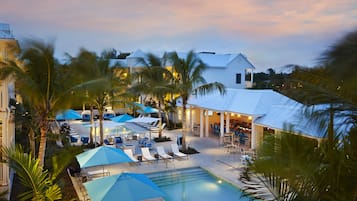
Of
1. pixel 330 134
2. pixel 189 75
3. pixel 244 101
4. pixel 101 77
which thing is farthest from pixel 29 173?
pixel 244 101

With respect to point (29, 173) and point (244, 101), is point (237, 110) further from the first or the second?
point (29, 173)

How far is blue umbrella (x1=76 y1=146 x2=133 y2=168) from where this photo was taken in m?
13.7

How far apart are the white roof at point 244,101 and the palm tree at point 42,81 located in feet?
40.5

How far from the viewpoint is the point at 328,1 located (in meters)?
9.71

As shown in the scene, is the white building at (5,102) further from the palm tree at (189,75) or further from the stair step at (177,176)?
the palm tree at (189,75)

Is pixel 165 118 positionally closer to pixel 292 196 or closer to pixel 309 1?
pixel 309 1

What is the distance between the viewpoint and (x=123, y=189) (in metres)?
9.89

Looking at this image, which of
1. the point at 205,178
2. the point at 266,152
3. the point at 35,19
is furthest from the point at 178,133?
the point at 266,152

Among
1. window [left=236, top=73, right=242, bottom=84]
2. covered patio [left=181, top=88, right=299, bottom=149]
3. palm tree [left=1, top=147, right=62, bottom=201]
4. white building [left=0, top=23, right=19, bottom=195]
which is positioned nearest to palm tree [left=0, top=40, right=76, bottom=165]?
white building [left=0, top=23, right=19, bottom=195]

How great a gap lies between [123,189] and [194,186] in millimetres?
5930

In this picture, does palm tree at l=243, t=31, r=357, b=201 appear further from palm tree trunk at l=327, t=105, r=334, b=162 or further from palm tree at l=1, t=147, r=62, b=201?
palm tree at l=1, t=147, r=62, b=201

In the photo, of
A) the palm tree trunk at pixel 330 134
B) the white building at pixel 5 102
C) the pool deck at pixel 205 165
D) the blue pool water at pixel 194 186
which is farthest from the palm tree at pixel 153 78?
the palm tree trunk at pixel 330 134

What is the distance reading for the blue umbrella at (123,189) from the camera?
31.7 ft

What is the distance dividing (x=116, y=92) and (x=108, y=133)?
148 inches
